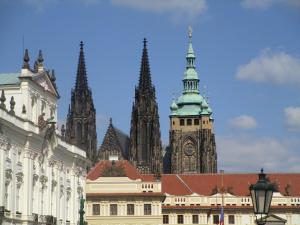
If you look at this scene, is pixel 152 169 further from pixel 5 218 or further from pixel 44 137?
pixel 5 218

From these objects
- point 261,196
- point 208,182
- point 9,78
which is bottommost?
point 261,196

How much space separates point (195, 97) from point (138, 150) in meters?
25.1

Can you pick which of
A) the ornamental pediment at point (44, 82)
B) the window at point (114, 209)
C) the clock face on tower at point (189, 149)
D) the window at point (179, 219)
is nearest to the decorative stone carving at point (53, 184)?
the ornamental pediment at point (44, 82)

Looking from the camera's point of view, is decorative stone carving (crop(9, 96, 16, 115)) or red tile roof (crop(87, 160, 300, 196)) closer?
decorative stone carving (crop(9, 96, 16, 115))

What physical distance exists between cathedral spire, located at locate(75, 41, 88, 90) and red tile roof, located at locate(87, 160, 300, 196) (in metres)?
30.1

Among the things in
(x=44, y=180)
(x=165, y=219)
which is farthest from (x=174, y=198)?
(x=44, y=180)

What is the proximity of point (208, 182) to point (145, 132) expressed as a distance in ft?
84.3

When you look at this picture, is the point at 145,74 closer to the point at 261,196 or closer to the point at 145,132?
the point at 145,132

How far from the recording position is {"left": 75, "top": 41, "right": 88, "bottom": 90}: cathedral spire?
120750mm

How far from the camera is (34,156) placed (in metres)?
55.0

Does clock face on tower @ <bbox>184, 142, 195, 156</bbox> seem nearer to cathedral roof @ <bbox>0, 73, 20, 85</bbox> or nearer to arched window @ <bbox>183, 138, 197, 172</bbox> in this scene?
arched window @ <bbox>183, 138, 197, 172</bbox>

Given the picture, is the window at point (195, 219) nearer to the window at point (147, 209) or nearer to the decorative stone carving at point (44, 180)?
the window at point (147, 209)

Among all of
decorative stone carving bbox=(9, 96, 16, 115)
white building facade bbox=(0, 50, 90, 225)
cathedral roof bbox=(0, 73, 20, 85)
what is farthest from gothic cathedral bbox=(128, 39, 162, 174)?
decorative stone carving bbox=(9, 96, 16, 115)

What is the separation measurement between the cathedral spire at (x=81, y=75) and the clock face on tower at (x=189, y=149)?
23.6 meters
